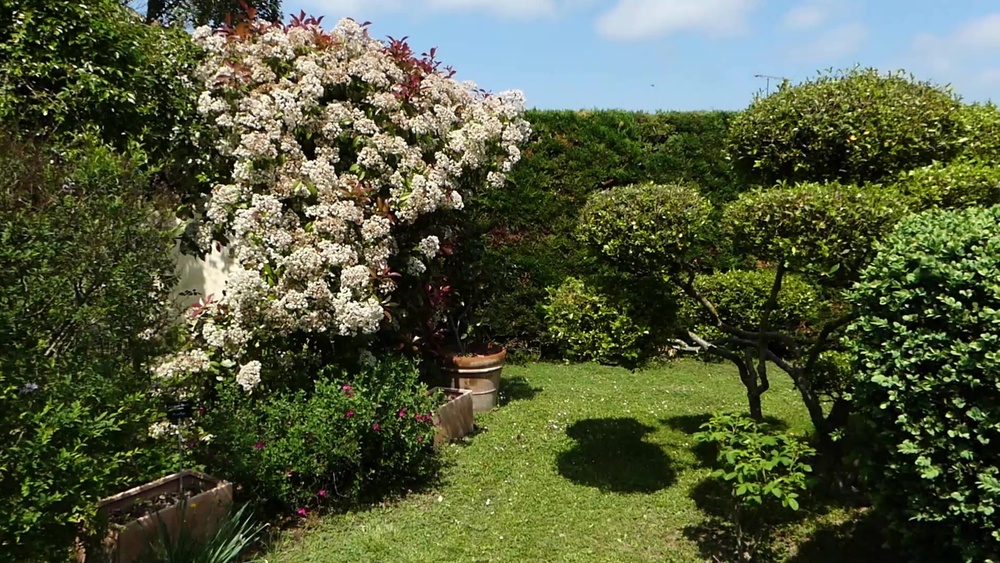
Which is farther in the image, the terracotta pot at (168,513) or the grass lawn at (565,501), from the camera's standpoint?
the grass lawn at (565,501)

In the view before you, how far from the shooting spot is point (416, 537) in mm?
4188

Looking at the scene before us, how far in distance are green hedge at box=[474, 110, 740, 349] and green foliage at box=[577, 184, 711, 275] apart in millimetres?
4004

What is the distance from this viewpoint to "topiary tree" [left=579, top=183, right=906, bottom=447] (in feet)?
12.1

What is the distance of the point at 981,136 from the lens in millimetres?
4352

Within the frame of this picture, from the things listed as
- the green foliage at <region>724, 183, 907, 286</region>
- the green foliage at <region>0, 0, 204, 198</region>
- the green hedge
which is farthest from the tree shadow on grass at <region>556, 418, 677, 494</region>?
the green foliage at <region>0, 0, 204, 198</region>

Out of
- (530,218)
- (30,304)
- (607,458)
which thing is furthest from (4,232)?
(530,218)

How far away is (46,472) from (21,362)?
0.44m

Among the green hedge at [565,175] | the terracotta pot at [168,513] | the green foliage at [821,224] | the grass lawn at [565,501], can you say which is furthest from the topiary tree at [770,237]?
the green hedge at [565,175]

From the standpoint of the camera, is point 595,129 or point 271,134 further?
point 595,129

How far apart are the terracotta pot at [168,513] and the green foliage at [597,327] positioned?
8.11 ft

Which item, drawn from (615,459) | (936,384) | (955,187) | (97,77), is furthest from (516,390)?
(936,384)

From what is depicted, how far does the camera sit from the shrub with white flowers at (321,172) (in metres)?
4.49

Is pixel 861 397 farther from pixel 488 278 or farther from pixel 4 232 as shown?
pixel 488 278

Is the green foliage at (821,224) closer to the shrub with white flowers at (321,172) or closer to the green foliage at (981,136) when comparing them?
the green foliage at (981,136)
